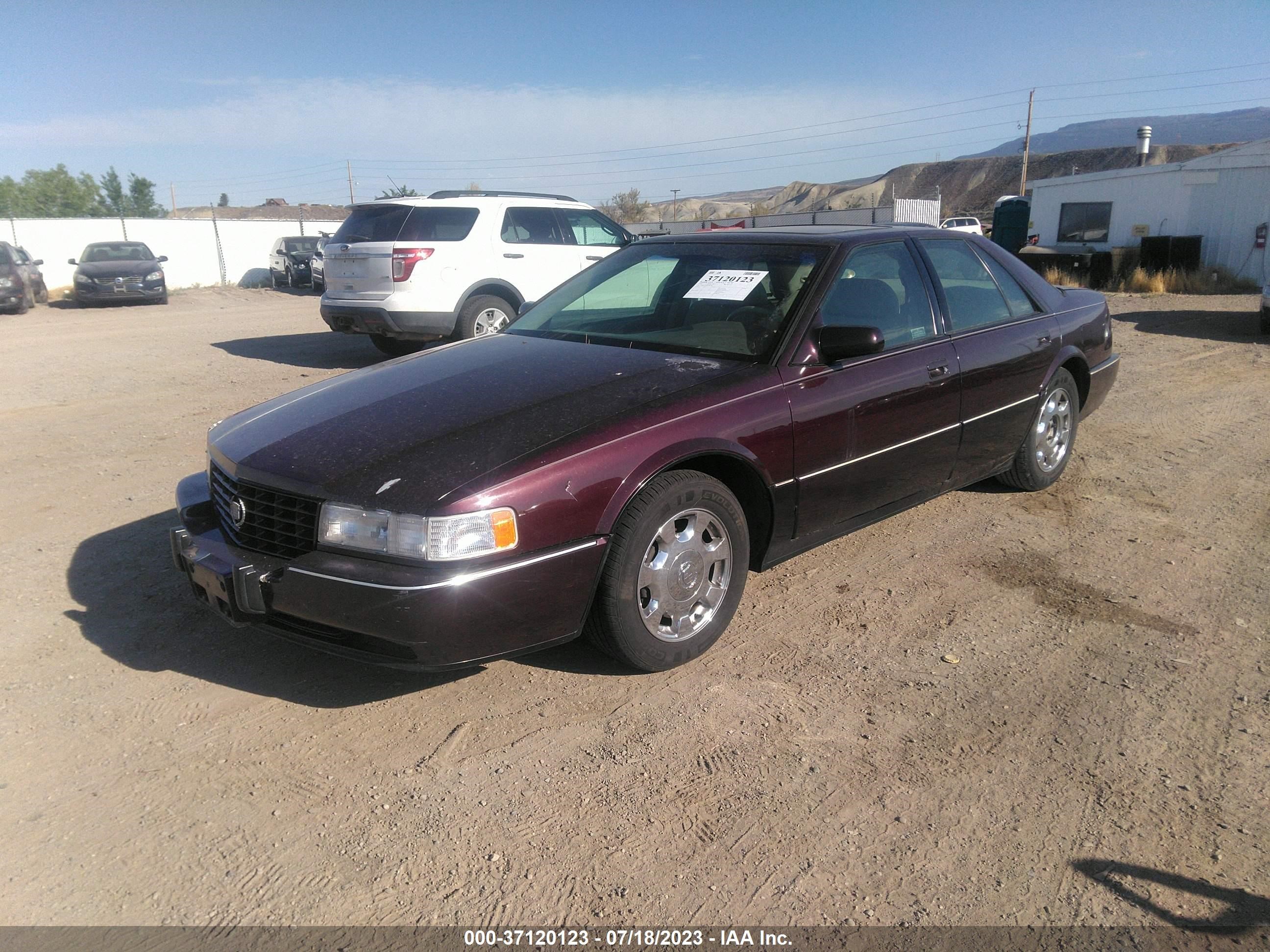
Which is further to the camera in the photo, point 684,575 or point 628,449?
point 684,575

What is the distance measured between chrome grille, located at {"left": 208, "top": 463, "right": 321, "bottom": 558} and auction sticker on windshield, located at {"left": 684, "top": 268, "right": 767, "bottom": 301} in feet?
6.72

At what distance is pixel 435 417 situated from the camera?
3414 mm

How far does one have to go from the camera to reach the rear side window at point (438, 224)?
980cm


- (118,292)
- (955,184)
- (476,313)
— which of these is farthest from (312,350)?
(955,184)

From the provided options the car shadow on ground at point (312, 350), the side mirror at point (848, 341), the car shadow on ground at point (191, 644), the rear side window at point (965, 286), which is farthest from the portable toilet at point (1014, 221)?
the car shadow on ground at point (191, 644)

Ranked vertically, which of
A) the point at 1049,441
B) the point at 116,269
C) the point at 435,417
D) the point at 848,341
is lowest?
the point at 1049,441

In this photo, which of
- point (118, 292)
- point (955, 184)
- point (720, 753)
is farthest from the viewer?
point (955, 184)

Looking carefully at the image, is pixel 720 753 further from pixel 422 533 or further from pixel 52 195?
pixel 52 195

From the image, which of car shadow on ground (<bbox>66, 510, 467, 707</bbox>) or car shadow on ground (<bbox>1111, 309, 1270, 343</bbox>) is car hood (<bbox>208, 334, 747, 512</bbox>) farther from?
car shadow on ground (<bbox>1111, 309, 1270, 343</bbox>)

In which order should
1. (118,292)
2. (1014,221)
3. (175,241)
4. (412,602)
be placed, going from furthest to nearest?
(1014,221), (175,241), (118,292), (412,602)

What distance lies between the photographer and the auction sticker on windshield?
414cm

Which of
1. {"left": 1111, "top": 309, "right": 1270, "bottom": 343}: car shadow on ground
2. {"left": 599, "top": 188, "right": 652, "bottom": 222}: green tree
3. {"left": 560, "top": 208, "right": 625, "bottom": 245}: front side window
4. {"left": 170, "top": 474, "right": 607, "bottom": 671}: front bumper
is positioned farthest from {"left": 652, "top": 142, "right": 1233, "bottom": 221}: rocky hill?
{"left": 170, "top": 474, "right": 607, "bottom": 671}: front bumper

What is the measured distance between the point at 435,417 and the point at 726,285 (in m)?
1.55

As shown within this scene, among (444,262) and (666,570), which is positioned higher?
(444,262)
